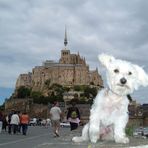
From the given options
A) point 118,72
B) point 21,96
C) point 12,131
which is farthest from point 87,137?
point 21,96

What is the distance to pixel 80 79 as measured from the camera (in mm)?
184750

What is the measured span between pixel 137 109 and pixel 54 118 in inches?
5053

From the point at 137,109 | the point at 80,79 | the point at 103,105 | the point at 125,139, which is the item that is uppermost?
the point at 80,79

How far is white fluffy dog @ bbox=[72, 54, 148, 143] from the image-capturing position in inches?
389

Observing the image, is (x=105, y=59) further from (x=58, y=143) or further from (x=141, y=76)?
(x=58, y=143)

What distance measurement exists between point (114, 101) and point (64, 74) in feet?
582

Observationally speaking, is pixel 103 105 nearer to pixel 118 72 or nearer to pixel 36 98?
pixel 118 72

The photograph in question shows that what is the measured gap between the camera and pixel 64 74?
187500 mm

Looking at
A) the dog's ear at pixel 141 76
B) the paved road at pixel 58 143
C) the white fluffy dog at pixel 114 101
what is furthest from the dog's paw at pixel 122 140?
the dog's ear at pixel 141 76

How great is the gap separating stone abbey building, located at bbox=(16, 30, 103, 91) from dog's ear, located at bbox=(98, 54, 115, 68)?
557ft

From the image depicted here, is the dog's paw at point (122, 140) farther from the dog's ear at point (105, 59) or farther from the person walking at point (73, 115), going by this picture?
the person walking at point (73, 115)

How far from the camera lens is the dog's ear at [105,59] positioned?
10289 mm

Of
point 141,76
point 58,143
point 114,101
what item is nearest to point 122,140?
point 114,101

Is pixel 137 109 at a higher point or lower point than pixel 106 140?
higher
